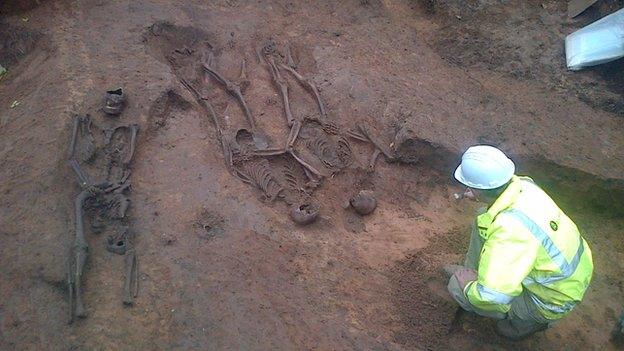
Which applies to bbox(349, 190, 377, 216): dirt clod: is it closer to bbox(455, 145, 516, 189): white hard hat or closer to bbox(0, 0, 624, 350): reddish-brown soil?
bbox(0, 0, 624, 350): reddish-brown soil

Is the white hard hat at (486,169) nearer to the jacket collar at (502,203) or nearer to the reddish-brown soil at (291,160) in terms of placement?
the jacket collar at (502,203)

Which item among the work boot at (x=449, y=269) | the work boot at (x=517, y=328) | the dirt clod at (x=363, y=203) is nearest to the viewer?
the work boot at (x=517, y=328)

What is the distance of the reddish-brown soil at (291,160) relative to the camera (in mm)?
4363

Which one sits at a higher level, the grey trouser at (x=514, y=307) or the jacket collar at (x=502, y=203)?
the jacket collar at (x=502, y=203)

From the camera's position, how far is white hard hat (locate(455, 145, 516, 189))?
3.79 m

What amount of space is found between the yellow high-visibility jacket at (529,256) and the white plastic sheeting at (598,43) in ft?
13.2

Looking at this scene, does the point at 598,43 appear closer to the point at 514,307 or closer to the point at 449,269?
the point at 449,269

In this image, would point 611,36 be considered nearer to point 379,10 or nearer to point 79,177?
point 379,10

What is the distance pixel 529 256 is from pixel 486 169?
2.35 ft

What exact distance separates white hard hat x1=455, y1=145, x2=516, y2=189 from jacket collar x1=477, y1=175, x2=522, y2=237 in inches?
3.3

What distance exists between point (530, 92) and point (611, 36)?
1.35 metres

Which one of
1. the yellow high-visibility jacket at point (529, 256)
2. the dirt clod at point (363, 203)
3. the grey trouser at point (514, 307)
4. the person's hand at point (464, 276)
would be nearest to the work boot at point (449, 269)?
the grey trouser at point (514, 307)

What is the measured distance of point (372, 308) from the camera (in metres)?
4.67

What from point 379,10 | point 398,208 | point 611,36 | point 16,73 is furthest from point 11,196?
point 611,36
